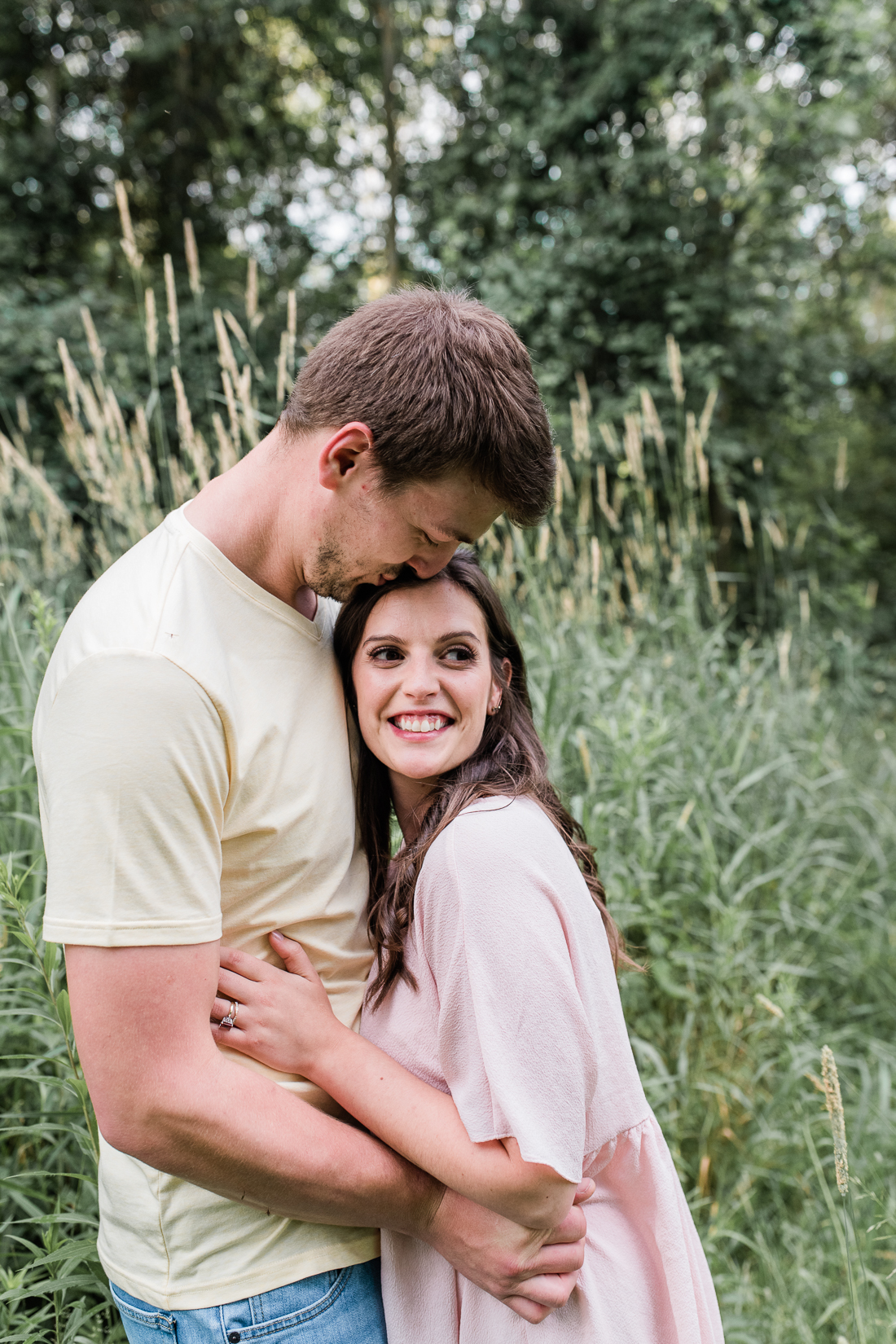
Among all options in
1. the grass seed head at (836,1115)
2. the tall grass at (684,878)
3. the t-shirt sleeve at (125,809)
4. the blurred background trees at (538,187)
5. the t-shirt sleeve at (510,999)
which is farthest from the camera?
the blurred background trees at (538,187)

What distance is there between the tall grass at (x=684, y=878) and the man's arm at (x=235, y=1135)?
0.45 m

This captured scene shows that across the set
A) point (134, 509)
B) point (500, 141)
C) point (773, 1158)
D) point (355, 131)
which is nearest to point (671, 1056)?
point (773, 1158)

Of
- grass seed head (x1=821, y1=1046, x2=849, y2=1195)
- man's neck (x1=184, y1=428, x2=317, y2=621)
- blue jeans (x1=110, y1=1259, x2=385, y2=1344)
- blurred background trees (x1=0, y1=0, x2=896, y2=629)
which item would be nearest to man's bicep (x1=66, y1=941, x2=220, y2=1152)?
blue jeans (x1=110, y1=1259, x2=385, y2=1344)

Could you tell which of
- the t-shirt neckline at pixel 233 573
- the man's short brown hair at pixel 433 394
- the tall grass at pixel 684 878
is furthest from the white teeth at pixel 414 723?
the tall grass at pixel 684 878

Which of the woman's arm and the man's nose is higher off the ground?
the man's nose

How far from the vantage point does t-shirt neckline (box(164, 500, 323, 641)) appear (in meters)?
1.36

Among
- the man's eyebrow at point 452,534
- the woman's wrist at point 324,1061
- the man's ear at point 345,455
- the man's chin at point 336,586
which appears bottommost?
the woman's wrist at point 324,1061

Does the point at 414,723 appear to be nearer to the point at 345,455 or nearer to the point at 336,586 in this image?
the point at 336,586

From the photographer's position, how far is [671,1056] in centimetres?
290

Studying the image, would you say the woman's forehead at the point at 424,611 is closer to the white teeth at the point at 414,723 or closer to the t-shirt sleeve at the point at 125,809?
the white teeth at the point at 414,723

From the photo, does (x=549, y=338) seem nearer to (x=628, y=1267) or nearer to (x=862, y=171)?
(x=862, y=171)

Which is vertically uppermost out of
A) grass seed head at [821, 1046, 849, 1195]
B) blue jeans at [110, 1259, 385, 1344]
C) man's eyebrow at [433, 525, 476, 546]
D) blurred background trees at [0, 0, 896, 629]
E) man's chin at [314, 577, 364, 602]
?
blurred background trees at [0, 0, 896, 629]

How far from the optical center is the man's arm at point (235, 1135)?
1122 mm

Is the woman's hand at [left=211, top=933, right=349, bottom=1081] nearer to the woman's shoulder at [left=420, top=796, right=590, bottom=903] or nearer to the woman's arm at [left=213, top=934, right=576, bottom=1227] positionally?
the woman's arm at [left=213, top=934, right=576, bottom=1227]
